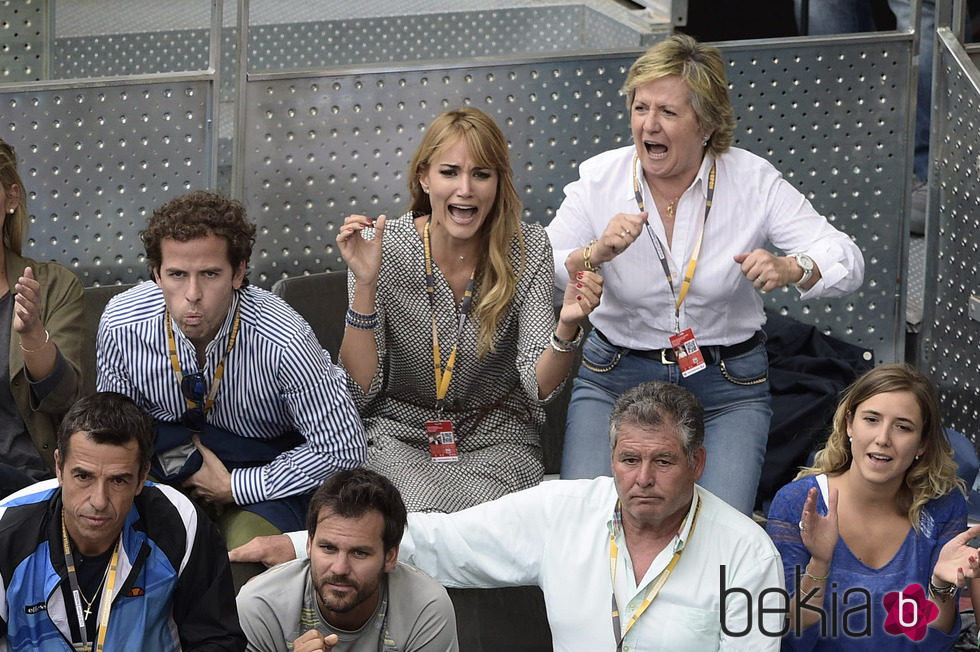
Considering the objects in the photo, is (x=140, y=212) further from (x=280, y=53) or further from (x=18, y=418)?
(x=280, y=53)

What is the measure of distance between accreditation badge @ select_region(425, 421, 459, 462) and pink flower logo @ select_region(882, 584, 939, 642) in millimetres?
1118

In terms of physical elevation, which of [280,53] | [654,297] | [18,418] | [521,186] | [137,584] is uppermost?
[280,53]

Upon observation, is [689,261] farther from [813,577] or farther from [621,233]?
[813,577]

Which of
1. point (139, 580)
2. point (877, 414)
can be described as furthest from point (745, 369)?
point (139, 580)

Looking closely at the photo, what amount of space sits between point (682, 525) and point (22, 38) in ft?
9.22

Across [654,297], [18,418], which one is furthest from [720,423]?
[18,418]

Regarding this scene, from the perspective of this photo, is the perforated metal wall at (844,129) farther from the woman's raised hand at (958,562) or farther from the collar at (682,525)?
the collar at (682,525)

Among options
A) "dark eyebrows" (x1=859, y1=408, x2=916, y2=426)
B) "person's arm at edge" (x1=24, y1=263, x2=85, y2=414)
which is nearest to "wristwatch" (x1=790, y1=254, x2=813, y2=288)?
"dark eyebrows" (x1=859, y1=408, x2=916, y2=426)

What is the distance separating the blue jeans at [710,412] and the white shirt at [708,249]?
0.22 feet

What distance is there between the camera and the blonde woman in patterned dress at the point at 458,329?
3.31 m

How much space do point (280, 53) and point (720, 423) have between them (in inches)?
137

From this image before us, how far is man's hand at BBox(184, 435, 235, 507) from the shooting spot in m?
3.05

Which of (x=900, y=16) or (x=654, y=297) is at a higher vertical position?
(x=900, y=16)

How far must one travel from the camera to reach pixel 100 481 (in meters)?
2.54
